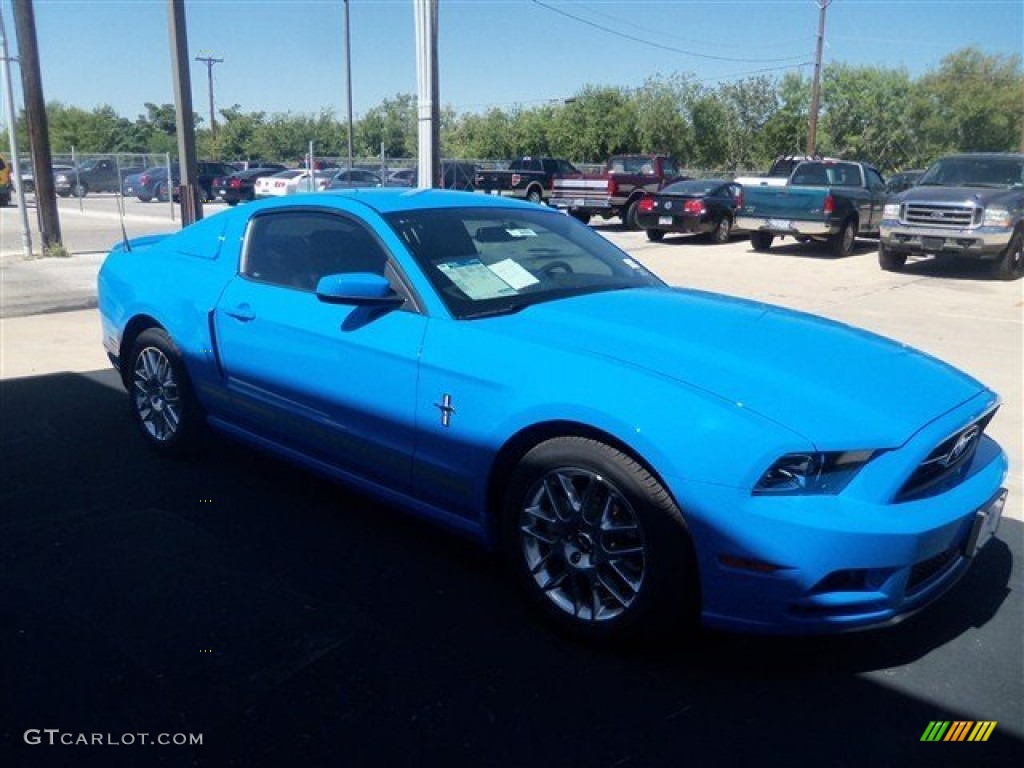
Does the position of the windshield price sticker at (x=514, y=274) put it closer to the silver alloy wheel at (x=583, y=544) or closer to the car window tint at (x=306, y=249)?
the car window tint at (x=306, y=249)

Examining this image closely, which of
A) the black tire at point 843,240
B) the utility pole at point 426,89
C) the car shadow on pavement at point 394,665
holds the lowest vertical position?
the car shadow on pavement at point 394,665

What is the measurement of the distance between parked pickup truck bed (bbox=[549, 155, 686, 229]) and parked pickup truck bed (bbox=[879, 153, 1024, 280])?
26.9 feet

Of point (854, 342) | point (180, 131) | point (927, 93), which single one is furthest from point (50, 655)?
point (927, 93)

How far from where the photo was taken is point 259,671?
9.55 ft

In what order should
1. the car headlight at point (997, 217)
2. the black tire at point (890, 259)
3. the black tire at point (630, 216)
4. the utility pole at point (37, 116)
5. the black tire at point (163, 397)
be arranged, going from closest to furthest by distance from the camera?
the black tire at point (163, 397) < the car headlight at point (997, 217) < the utility pole at point (37, 116) < the black tire at point (890, 259) < the black tire at point (630, 216)

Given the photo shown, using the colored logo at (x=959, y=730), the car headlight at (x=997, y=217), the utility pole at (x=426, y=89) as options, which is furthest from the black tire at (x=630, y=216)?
the colored logo at (x=959, y=730)

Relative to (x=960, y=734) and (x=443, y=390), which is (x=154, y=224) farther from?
(x=960, y=734)

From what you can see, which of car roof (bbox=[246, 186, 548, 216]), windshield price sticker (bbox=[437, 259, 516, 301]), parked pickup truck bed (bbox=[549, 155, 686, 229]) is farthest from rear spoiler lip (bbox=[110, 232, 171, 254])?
parked pickup truck bed (bbox=[549, 155, 686, 229])

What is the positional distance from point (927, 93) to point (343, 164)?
41.2m

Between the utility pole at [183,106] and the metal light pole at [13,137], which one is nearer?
the utility pole at [183,106]

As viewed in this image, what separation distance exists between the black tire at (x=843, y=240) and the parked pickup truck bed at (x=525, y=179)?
31.6ft

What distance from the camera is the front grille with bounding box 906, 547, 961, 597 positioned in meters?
2.79

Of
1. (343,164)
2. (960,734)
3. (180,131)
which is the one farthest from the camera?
(343,164)

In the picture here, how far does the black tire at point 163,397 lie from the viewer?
468cm
